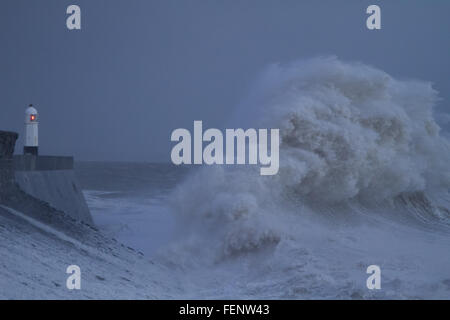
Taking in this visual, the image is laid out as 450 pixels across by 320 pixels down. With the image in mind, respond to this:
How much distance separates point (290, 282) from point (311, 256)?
92 cm

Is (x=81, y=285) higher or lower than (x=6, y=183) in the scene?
lower

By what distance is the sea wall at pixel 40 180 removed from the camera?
19.9ft

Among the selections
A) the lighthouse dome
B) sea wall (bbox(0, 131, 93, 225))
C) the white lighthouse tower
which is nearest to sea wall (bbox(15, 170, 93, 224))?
sea wall (bbox(0, 131, 93, 225))

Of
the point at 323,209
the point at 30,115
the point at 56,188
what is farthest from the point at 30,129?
the point at 323,209

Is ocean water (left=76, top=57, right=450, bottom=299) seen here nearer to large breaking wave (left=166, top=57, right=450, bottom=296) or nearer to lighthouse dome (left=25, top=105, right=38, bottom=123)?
large breaking wave (left=166, top=57, right=450, bottom=296)

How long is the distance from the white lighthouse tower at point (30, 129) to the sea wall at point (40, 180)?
450 mm

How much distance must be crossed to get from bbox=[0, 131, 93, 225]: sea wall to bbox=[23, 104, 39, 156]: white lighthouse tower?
450 millimetres

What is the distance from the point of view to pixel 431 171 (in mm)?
11156

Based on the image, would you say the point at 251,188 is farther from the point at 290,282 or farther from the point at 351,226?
the point at 290,282

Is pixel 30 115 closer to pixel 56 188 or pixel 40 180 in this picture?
pixel 56 188

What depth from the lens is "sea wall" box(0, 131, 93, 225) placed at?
19.9ft
